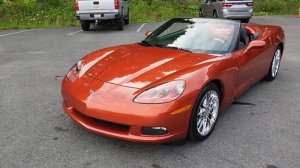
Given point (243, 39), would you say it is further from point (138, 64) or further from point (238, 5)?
point (238, 5)

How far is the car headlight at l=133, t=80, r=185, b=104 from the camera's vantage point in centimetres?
328

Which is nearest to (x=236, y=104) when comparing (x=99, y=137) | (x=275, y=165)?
(x=275, y=165)

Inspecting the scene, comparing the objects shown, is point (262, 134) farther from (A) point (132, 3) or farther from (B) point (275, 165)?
(A) point (132, 3)

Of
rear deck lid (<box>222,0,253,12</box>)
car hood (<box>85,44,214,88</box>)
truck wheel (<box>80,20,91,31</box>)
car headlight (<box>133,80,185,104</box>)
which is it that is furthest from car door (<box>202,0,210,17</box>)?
car headlight (<box>133,80,185,104</box>)

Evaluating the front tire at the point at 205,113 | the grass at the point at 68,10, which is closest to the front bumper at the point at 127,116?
the front tire at the point at 205,113

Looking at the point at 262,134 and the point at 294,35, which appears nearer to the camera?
the point at 262,134

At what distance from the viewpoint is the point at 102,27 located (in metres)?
15.4

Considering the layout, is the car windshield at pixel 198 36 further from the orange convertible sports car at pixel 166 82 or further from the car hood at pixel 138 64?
the car hood at pixel 138 64

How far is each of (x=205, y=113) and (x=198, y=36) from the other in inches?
52.6

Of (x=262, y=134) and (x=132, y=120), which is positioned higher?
(x=132, y=120)

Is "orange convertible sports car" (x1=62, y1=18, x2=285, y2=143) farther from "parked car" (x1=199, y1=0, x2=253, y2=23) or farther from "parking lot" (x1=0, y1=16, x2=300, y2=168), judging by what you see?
"parked car" (x1=199, y1=0, x2=253, y2=23)

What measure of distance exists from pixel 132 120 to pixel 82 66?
1.27 metres

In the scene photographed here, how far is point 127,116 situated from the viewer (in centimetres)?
321

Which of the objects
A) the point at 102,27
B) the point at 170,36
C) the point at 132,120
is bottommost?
the point at 102,27
